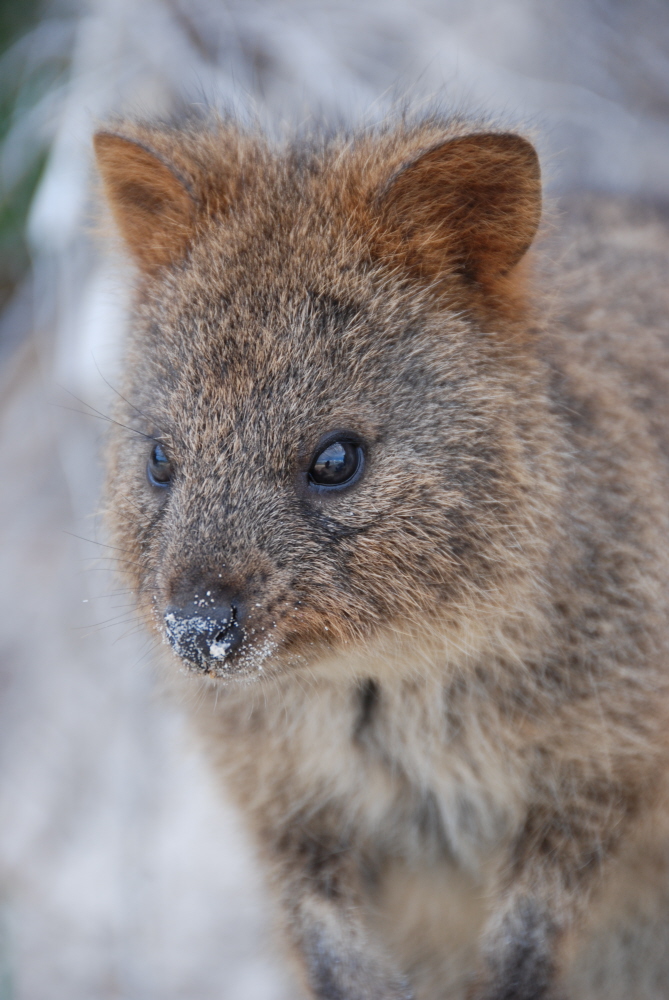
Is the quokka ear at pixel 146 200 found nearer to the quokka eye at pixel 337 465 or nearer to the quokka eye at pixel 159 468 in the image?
the quokka eye at pixel 159 468

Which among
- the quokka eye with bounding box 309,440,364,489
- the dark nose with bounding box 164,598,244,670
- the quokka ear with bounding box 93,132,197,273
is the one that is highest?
the quokka ear with bounding box 93,132,197,273

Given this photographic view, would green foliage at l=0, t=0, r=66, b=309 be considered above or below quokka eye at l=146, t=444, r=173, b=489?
above

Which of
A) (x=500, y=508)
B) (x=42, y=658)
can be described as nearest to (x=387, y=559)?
(x=500, y=508)

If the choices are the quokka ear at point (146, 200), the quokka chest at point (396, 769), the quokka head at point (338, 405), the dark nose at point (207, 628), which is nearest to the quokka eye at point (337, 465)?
the quokka head at point (338, 405)

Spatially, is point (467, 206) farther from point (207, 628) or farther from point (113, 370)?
point (113, 370)

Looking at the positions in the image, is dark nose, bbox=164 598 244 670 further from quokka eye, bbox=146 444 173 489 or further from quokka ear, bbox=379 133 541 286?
quokka ear, bbox=379 133 541 286

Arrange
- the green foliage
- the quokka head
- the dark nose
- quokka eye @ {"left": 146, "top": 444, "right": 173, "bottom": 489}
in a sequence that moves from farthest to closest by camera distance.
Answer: the green foliage → quokka eye @ {"left": 146, "top": 444, "right": 173, "bottom": 489} → the quokka head → the dark nose

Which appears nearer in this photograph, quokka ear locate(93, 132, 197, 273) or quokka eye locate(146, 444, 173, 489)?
quokka eye locate(146, 444, 173, 489)

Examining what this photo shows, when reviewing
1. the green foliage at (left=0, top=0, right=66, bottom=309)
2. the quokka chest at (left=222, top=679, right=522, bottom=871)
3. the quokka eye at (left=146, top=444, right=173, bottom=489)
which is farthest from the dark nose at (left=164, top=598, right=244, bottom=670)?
the green foliage at (left=0, top=0, right=66, bottom=309)
